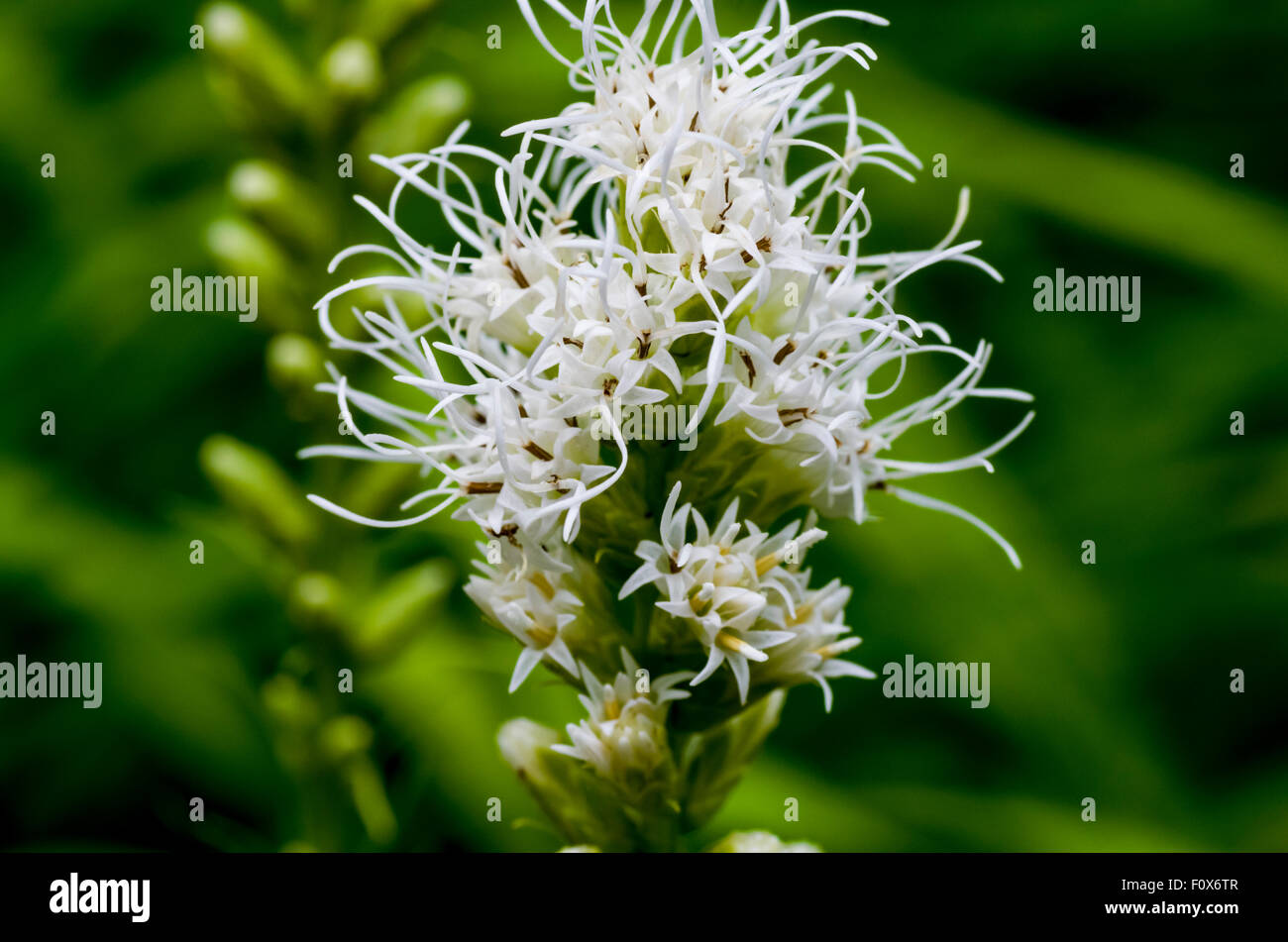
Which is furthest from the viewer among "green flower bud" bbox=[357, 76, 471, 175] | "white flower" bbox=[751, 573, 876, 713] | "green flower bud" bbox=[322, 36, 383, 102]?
"green flower bud" bbox=[357, 76, 471, 175]

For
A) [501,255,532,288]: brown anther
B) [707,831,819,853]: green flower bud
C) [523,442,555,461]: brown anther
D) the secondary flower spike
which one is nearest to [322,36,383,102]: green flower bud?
the secondary flower spike

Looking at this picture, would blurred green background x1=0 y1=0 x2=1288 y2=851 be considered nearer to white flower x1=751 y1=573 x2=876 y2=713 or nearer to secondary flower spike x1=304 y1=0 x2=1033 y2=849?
secondary flower spike x1=304 y1=0 x2=1033 y2=849

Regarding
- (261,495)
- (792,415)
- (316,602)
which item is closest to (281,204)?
(261,495)

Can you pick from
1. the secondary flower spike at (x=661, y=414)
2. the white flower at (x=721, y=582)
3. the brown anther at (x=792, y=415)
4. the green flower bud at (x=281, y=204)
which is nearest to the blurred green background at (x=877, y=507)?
the green flower bud at (x=281, y=204)

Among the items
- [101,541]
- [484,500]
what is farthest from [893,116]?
[101,541]

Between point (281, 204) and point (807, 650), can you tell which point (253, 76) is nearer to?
point (281, 204)

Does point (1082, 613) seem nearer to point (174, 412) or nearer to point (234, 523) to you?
point (234, 523)

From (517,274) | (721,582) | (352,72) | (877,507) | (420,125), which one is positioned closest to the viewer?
(721,582)
